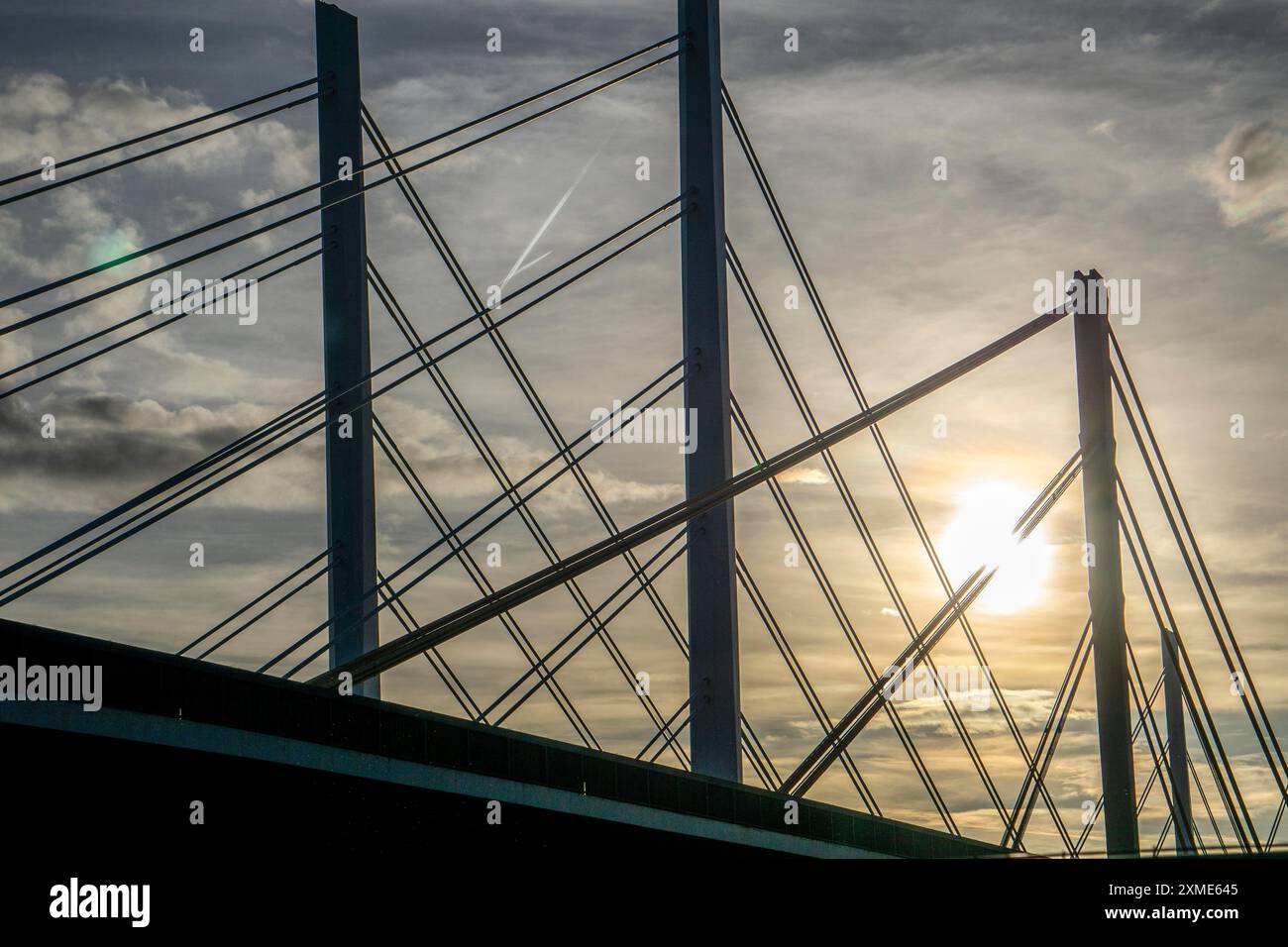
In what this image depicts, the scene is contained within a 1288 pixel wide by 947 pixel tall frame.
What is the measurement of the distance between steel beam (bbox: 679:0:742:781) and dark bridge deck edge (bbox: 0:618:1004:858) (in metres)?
1.90

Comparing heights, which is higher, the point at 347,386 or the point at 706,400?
the point at 706,400

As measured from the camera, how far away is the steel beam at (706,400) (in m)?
22.2

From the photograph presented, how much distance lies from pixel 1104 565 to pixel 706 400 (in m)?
7.69

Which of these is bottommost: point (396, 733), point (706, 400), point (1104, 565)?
point (396, 733)

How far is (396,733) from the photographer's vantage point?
14781 millimetres

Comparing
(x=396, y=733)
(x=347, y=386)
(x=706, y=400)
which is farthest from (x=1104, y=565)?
(x=396, y=733)

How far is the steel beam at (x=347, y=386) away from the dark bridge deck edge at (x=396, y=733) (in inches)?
132

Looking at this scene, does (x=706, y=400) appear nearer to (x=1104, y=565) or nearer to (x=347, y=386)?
(x=347, y=386)

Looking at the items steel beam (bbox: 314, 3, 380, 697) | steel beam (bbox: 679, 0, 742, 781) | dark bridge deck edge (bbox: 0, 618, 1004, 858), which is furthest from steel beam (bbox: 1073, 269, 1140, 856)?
steel beam (bbox: 314, 3, 380, 697)

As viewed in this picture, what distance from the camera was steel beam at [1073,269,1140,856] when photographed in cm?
2573

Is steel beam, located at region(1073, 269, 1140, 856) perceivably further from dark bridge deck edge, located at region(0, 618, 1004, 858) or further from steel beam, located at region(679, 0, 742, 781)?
steel beam, located at region(679, 0, 742, 781)

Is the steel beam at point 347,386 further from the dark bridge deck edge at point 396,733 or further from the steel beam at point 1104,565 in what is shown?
the steel beam at point 1104,565

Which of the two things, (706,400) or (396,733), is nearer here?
(396,733)
